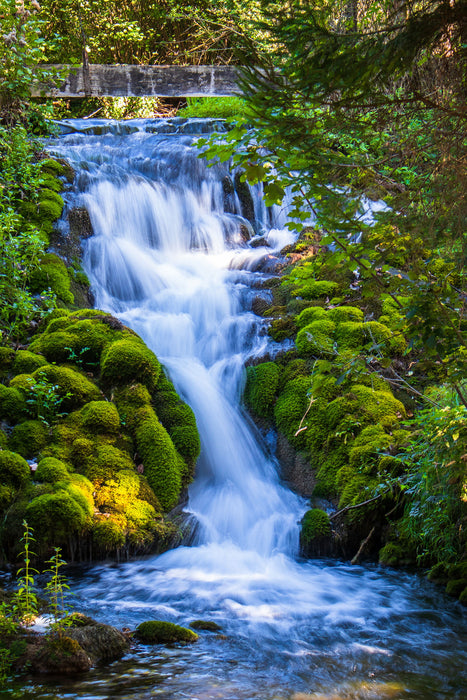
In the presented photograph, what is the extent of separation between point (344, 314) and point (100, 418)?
12.1ft

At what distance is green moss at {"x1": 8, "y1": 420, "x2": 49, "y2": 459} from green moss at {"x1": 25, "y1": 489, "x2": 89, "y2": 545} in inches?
31.2

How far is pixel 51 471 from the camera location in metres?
5.23

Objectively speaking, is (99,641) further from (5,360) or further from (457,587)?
(5,360)

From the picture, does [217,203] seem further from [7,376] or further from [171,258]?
[7,376]

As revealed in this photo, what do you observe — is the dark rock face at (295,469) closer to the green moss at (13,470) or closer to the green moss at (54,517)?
the green moss at (54,517)

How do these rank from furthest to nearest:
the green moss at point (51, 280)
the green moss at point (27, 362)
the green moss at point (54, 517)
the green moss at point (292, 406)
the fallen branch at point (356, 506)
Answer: the green moss at point (51, 280) → the green moss at point (292, 406) → the green moss at point (27, 362) → the fallen branch at point (356, 506) → the green moss at point (54, 517)

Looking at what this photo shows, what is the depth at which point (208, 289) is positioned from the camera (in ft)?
32.2

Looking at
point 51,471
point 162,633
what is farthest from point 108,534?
point 162,633

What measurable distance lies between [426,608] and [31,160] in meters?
10.2

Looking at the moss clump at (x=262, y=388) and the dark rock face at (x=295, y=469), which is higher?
the moss clump at (x=262, y=388)

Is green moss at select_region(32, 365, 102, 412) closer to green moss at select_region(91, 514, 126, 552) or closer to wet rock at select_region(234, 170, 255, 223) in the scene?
green moss at select_region(91, 514, 126, 552)

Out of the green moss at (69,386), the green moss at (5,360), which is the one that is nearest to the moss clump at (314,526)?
the green moss at (69,386)

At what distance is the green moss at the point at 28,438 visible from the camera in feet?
18.1

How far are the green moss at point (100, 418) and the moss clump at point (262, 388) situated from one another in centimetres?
196
